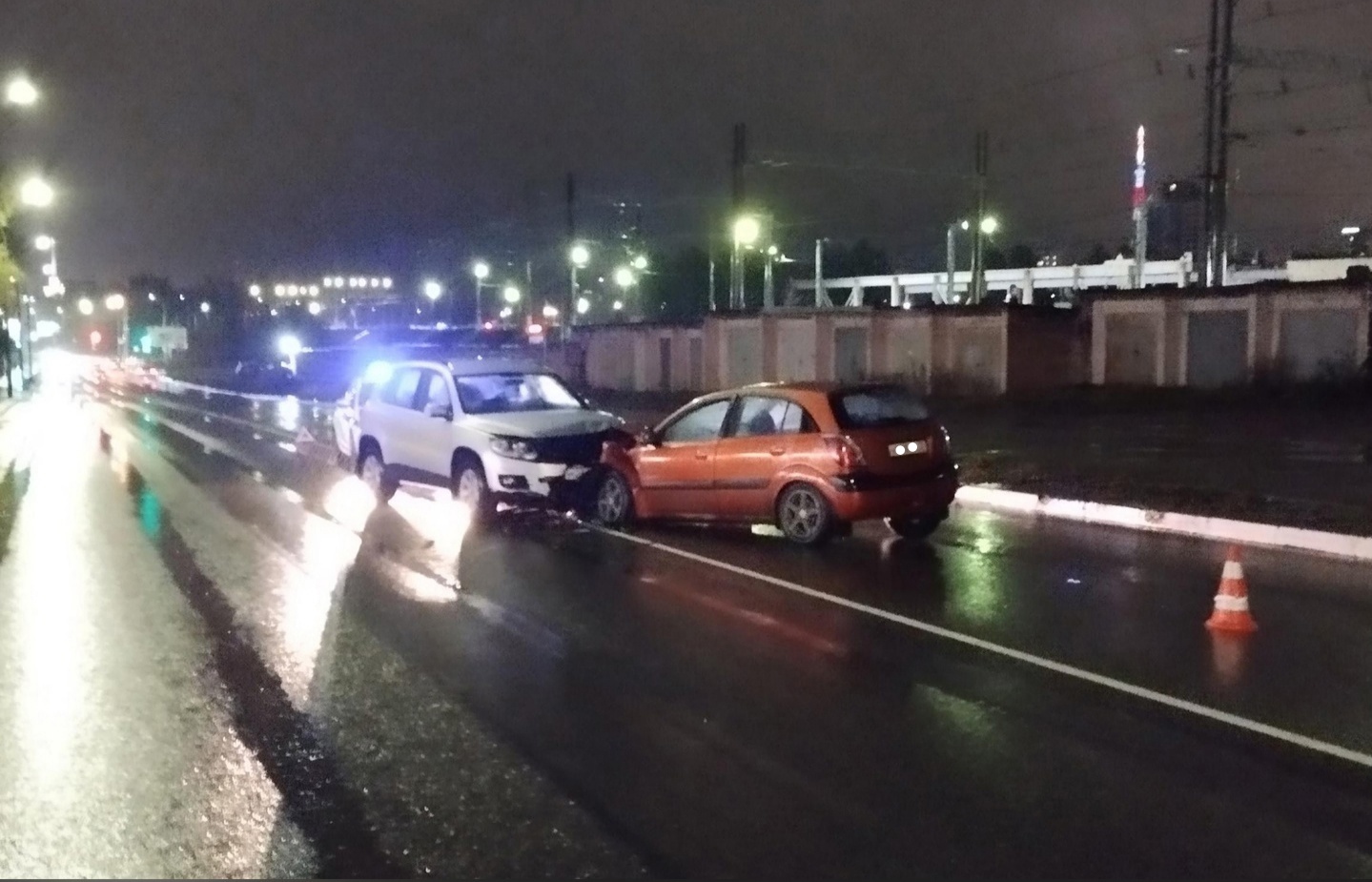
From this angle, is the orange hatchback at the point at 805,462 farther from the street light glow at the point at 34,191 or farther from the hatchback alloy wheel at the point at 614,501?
the street light glow at the point at 34,191

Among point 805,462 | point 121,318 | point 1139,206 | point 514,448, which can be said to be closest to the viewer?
point 805,462

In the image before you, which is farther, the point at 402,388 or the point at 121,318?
the point at 121,318

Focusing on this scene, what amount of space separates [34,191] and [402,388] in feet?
63.7

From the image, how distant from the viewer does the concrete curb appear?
1352 centimetres

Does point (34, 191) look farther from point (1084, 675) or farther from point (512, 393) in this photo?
point (1084, 675)

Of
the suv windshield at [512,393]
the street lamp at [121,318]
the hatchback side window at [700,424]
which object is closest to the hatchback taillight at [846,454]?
the hatchback side window at [700,424]

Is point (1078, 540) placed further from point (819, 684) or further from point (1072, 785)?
point (1072, 785)

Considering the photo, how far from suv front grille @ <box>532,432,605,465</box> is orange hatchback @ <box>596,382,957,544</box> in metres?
1.00

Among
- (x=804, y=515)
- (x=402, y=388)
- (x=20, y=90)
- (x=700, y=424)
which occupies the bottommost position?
(x=804, y=515)

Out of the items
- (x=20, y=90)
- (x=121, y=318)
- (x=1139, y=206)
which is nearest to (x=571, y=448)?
(x=20, y=90)

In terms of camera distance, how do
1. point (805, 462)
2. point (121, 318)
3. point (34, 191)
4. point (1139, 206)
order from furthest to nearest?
point (121, 318) → point (1139, 206) → point (34, 191) → point (805, 462)

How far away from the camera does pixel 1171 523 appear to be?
50.5ft

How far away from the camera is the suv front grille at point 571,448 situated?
Result: 15844 millimetres

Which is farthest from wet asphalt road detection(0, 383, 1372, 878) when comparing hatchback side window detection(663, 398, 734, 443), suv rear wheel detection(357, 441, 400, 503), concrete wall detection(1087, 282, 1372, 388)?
concrete wall detection(1087, 282, 1372, 388)
